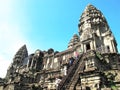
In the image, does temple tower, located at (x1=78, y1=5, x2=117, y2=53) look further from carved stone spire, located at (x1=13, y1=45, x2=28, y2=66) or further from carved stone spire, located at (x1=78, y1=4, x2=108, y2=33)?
carved stone spire, located at (x1=13, y1=45, x2=28, y2=66)

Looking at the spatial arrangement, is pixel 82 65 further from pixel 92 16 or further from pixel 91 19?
pixel 92 16

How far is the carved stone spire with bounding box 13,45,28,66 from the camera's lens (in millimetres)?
53000

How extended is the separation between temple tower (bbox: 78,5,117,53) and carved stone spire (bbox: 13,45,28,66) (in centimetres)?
2636

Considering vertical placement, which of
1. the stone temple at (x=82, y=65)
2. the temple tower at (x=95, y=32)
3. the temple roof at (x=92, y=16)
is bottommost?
the stone temple at (x=82, y=65)

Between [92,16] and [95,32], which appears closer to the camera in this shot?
[95,32]

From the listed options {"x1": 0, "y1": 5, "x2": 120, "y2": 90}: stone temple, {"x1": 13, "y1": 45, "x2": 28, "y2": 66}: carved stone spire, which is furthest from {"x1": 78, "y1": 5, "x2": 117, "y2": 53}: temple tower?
{"x1": 13, "y1": 45, "x2": 28, "y2": 66}: carved stone spire

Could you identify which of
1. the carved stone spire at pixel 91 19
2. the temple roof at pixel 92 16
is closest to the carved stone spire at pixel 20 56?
the carved stone spire at pixel 91 19

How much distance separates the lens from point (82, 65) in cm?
2012

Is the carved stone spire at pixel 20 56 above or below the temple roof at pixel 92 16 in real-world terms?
below

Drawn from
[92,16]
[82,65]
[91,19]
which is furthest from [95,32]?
[82,65]

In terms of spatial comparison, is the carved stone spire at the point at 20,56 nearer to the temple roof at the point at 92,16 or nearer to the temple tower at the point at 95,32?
the temple tower at the point at 95,32

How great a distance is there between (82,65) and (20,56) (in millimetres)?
38713

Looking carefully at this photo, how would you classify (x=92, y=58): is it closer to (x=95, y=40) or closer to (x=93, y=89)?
(x=93, y=89)

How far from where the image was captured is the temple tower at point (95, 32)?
31250mm
